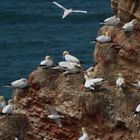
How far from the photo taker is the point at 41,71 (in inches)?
1752

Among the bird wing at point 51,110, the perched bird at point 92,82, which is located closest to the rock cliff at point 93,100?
the perched bird at point 92,82

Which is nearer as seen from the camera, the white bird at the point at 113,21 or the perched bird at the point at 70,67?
the white bird at the point at 113,21

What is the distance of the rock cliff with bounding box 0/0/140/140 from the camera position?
1651 inches

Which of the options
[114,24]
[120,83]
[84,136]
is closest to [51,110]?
[84,136]

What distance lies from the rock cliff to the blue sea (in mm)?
26195

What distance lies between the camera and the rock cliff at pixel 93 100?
41938 millimetres

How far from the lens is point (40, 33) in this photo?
84.7m

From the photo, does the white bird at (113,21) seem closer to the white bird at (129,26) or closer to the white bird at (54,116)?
the white bird at (129,26)

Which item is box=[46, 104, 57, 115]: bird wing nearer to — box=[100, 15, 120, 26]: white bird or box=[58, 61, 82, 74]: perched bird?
box=[58, 61, 82, 74]: perched bird

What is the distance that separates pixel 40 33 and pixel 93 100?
42726 mm

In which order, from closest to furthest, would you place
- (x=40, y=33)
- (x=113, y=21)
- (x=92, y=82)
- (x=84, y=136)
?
(x=92, y=82), (x=84, y=136), (x=113, y=21), (x=40, y=33)

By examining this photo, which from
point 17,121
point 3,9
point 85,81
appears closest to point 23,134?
point 17,121

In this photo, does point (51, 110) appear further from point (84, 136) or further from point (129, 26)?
point (129, 26)

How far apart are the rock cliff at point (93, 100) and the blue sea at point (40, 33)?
1031 inches
